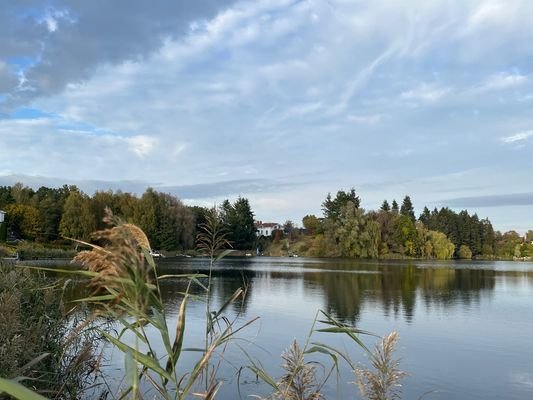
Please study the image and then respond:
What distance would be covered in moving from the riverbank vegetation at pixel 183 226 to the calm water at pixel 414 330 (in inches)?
1325

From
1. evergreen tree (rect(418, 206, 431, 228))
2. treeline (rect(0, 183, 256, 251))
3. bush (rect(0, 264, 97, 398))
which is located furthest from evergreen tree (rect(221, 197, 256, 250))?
bush (rect(0, 264, 97, 398))

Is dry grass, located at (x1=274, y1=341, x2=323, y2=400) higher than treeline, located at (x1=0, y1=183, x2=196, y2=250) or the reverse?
the reverse

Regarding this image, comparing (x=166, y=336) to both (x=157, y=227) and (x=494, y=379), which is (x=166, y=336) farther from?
(x=157, y=227)

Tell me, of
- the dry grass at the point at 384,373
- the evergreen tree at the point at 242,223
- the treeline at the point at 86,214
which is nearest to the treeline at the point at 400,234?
the evergreen tree at the point at 242,223

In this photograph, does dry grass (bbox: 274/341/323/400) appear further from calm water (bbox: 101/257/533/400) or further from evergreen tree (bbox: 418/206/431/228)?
evergreen tree (bbox: 418/206/431/228)

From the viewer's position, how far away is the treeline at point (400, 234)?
80.2m

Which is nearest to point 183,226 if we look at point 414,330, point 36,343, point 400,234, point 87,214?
point 87,214

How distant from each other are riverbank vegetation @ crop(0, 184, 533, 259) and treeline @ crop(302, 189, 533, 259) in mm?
155

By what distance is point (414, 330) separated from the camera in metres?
17.7

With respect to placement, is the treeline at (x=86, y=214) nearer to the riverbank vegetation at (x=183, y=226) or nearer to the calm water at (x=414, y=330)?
the riverbank vegetation at (x=183, y=226)

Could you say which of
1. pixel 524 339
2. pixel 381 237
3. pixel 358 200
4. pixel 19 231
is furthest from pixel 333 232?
pixel 524 339

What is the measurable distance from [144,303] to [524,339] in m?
17.4

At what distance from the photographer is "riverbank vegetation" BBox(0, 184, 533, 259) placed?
69.4 metres

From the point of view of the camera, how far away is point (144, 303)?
2346mm
